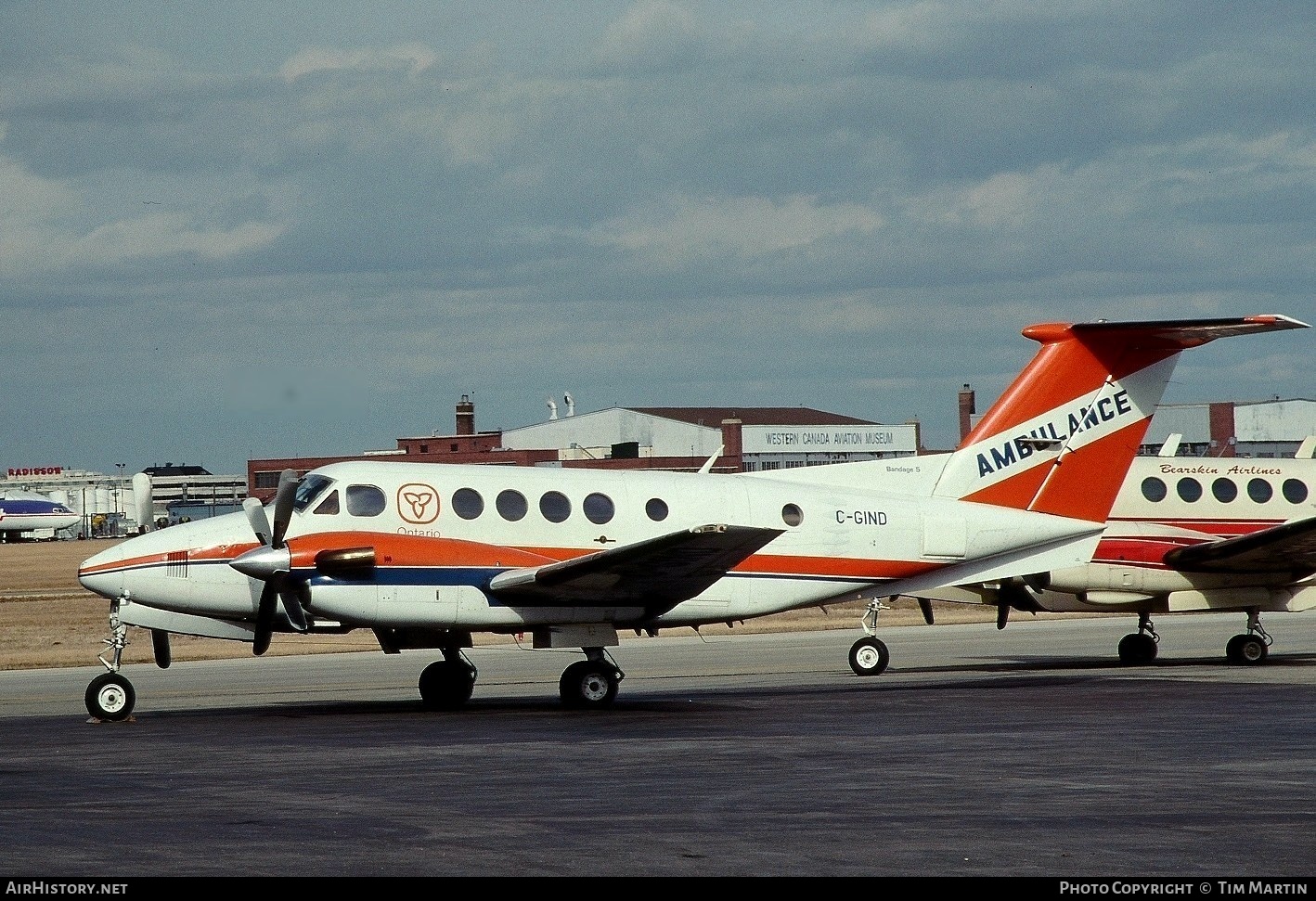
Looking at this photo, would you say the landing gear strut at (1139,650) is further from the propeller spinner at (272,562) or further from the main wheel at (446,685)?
the propeller spinner at (272,562)

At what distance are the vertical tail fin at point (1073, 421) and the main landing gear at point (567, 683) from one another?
611 cm

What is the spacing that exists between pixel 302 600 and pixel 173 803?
711 centimetres

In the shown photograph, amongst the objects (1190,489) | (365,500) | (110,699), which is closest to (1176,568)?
(1190,489)

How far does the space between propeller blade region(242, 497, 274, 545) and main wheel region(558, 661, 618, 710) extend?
Answer: 4.10m

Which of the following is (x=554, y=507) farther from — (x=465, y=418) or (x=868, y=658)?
(x=465, y=418)

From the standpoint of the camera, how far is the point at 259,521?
19453 mm

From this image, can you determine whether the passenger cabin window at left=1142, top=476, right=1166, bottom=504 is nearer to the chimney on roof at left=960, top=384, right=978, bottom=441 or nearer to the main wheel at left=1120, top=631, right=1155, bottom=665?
the main wheel at left=1120, top=631, right=1155, bottom=665

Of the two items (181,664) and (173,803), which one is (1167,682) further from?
(181,664)

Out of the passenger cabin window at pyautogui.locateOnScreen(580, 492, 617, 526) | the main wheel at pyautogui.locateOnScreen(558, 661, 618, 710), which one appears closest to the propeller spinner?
the main wheel at pyautogui.locateOnScreen(558, 661, 618, 710)

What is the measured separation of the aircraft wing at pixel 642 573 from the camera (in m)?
18.6

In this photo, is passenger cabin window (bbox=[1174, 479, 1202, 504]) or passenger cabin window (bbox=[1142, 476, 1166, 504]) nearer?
passenger cabin window (bbox=[1142, 476, 1166, 504])

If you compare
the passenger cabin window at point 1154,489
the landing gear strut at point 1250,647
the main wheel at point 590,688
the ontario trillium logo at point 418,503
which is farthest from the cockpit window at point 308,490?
the landing gear strut at point 1250,647

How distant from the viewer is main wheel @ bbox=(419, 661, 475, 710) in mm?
20969
